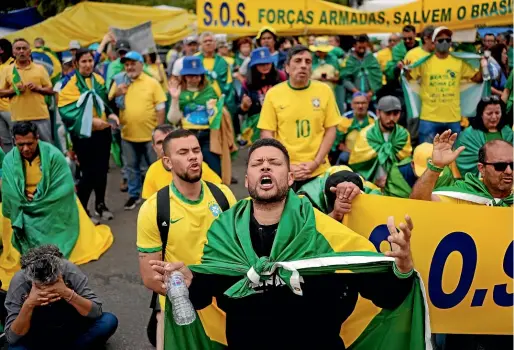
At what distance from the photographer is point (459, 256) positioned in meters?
3.77

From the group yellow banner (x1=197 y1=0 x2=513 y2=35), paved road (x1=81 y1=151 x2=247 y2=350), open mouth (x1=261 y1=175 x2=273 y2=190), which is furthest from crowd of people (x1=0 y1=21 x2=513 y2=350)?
yellow banner (x1=197 y1=0 x2=513 y2=35)

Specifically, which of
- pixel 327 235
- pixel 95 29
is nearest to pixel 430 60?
pixel 327 235

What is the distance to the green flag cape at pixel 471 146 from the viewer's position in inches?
229

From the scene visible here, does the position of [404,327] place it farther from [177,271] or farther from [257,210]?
[177,271]

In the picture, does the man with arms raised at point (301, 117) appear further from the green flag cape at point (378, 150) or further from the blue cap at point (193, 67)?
the blue cap at point (193, 67)

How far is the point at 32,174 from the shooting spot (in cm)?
662

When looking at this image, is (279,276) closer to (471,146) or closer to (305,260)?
(305,260)

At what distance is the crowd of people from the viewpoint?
3285 millimetres

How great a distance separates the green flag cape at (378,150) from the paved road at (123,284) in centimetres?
233

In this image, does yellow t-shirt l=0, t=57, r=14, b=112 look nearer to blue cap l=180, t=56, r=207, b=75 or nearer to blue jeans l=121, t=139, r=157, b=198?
blue jeans l=121, t=139, r=157, b=198

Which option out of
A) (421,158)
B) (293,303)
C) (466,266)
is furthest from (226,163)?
(293,303)

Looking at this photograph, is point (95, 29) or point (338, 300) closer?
point (338, 300)

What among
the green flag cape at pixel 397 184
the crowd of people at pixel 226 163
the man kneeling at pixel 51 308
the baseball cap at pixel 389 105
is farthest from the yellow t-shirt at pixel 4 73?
the green flag cape at pixel 397 184

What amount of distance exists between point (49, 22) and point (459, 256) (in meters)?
14.4
